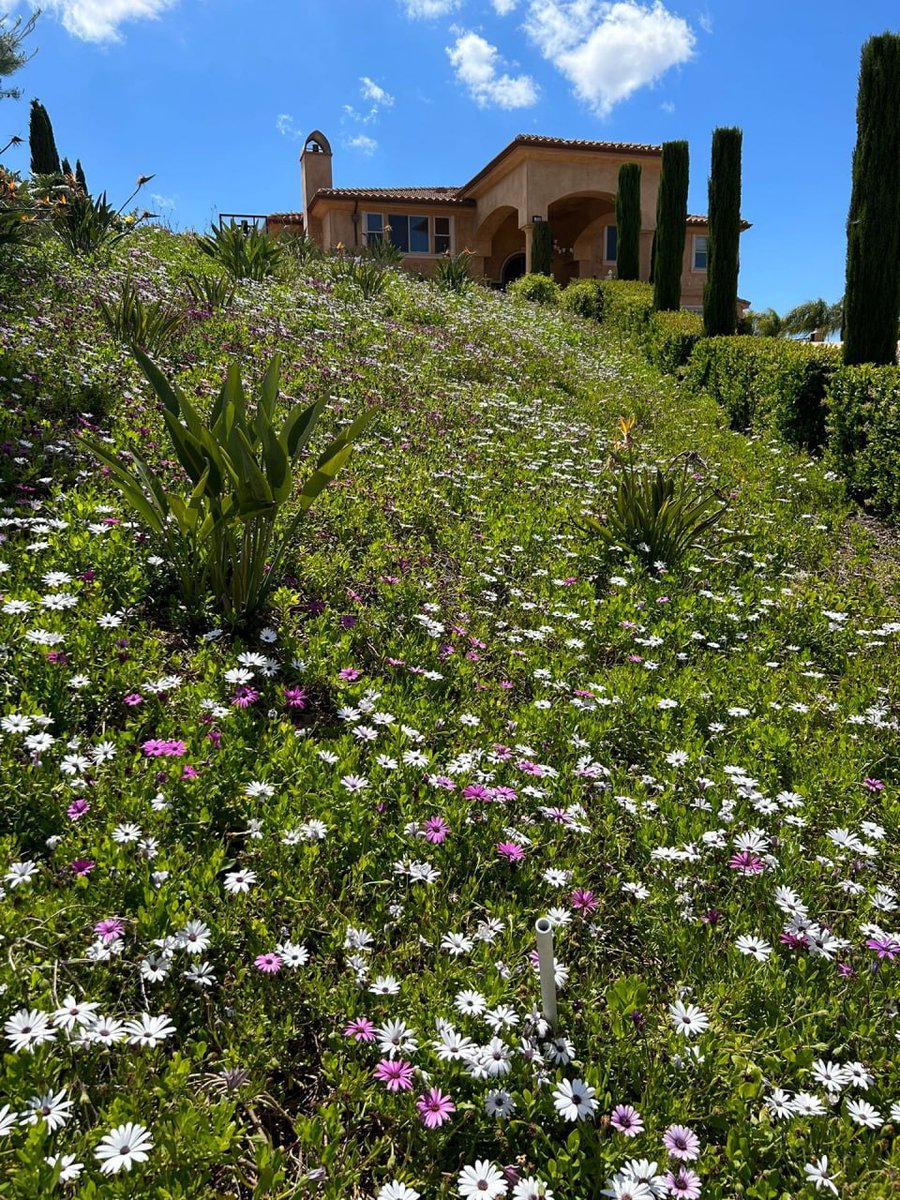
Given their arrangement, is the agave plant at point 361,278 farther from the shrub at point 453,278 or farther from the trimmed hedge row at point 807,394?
the trimmed hedge row at point 807,394

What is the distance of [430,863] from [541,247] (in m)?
23.6

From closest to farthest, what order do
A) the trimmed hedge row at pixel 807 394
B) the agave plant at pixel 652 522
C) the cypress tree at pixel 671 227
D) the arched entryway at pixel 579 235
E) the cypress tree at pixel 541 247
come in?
1. the agave plant at pixel 652 522
2. the trimmed hedge row at pixel 807 394
3. the cypress tree at pixel 671 227
4. the cypress tree at pixel 541 247
5. the arched entryway at pixel 579 235

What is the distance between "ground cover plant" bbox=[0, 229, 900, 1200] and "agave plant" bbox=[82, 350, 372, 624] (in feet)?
0.63

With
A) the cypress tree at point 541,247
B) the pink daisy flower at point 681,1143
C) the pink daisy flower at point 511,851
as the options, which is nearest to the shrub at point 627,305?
the cypress tree at point 541,247

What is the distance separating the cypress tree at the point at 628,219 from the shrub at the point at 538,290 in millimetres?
1851

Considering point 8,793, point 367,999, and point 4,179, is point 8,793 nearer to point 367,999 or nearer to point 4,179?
point 367,999

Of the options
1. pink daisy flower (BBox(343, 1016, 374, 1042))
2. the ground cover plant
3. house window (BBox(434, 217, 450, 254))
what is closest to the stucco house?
house window (BBox(434, 217, 450, 254))

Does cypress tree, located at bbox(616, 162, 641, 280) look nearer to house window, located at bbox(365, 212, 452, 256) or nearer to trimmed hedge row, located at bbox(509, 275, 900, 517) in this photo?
trimmed hedge row, located at bbox(509, 275, 900, 517)

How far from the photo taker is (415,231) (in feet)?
90.8

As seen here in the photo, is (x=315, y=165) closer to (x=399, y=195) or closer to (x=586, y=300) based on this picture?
(x=399, y=195)

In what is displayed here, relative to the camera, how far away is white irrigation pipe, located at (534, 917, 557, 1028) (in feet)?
4.93

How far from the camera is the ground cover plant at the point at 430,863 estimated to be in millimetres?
1621

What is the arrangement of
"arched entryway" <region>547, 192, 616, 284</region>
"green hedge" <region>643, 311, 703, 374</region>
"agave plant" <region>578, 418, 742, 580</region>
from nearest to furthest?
"agave plant" <region>578, 418, 742, 580</region> < "green hedge" <region>643, 311, 703, 374</region> < "arched entryway" <region>547, 192, 616, 284</region>

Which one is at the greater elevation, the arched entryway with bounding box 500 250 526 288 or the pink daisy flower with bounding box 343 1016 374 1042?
the arched entryway with bounding box 500 250 526 288
